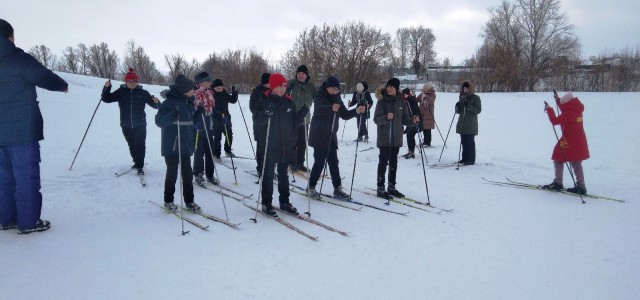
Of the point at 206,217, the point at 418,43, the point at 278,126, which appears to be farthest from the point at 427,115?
the point at 418,43

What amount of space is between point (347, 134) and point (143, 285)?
11228 millimetres

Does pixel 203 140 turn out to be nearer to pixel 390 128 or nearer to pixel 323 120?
pixel 323 120

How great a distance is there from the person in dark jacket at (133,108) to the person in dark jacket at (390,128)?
373 centimetres

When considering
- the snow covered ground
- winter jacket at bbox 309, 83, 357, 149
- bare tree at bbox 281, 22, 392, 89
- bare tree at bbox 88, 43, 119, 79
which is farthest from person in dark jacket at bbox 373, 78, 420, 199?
bare tree at bbox 88, 43, 119, 79

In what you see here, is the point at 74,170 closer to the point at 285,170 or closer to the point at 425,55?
the point at 285,170

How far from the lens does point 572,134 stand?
19.8 ft

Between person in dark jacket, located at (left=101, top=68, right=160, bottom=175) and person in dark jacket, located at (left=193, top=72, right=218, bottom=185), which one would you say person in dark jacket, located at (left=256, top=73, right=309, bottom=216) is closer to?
person in dark jacket, located at (left=193, top=72, right=218, bottom=185)

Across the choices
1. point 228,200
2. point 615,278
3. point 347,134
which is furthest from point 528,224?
point 347,134

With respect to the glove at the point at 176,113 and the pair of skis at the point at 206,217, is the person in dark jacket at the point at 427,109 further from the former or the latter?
the glove at the point at 176,113

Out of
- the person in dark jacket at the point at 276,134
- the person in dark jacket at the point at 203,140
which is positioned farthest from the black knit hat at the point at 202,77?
the person in dark jacket at the point at 276,134

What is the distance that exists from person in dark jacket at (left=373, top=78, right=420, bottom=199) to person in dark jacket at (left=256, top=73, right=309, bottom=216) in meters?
1.51

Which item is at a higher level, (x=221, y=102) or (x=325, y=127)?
(x=221, y=102)

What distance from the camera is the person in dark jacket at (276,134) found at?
4715 millimetres

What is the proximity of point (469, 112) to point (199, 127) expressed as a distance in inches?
223
